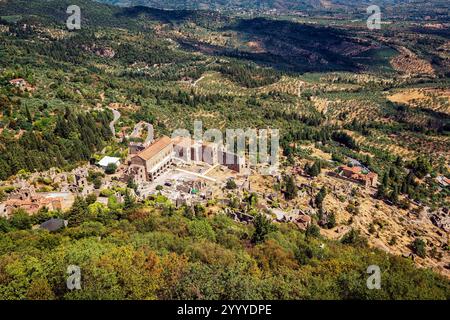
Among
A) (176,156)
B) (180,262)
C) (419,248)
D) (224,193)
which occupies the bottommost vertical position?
(419,248)

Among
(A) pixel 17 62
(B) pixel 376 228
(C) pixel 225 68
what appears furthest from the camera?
(C) pixel 225 68

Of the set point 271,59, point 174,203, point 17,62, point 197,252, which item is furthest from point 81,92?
point 271,59

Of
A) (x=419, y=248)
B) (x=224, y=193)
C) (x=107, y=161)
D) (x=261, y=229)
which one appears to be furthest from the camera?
(x=107, y=161)

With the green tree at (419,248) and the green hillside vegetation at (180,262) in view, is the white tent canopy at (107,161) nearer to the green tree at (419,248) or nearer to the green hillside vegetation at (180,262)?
the green hillside vegetation at (180,262)

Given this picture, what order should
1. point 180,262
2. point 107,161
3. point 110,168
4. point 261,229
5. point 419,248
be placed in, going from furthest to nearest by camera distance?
point 107,161 → point 110,168 → point 419,248 → point 261,229 → point 180,262

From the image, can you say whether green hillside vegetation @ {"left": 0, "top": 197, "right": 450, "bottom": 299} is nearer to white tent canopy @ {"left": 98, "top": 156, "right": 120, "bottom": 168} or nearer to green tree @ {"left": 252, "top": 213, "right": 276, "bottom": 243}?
green tree @ {"left": 252, "top": 213, "right": 276, "bottom": 243}

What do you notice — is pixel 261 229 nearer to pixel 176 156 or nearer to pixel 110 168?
pixel 110 168

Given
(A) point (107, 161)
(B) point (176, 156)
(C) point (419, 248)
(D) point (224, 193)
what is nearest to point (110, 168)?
(A) point (107, 161)

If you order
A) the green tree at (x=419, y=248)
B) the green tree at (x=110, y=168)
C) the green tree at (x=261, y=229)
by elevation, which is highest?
the green tree at (x=110, y=168)

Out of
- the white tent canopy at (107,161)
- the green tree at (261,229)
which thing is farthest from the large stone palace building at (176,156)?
the green tree at (261,229)

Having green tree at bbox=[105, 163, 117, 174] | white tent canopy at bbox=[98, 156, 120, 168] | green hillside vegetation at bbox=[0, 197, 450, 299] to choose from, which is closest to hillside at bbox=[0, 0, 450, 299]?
green hillside vegetation at bbox=[0, 197, 450, 299]
